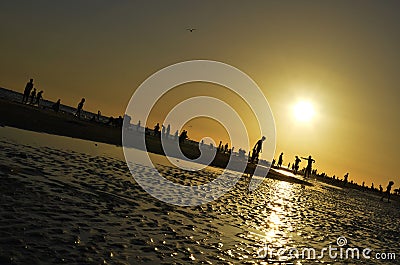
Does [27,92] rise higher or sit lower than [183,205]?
higher

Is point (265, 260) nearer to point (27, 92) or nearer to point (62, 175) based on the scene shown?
point (62, 175)

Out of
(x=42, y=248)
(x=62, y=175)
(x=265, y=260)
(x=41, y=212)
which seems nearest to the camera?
(x=42, y=248)

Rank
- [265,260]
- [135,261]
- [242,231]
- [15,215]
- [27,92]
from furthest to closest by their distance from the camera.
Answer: [27,92] < [242,231] < [265,260] < [15,215] < [135,261]

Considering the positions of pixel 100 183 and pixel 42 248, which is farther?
pixel 100 183

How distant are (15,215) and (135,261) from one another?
3154 millimetres

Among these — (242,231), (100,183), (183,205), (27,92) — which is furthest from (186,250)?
(27,92)

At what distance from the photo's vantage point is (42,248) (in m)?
7.06

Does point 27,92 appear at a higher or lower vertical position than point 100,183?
higher

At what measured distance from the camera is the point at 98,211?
11062 mm

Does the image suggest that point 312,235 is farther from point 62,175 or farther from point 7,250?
point 7,250

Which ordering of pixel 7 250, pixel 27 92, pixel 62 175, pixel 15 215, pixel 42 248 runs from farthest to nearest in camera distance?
pixel 27 92 → pixel 62 175 → pixel 15 215 → pixel 42 248 → pixel 7 250

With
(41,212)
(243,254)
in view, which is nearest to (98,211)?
(41,212)

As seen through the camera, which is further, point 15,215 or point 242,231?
point 242,231

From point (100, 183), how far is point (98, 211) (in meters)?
4.86
